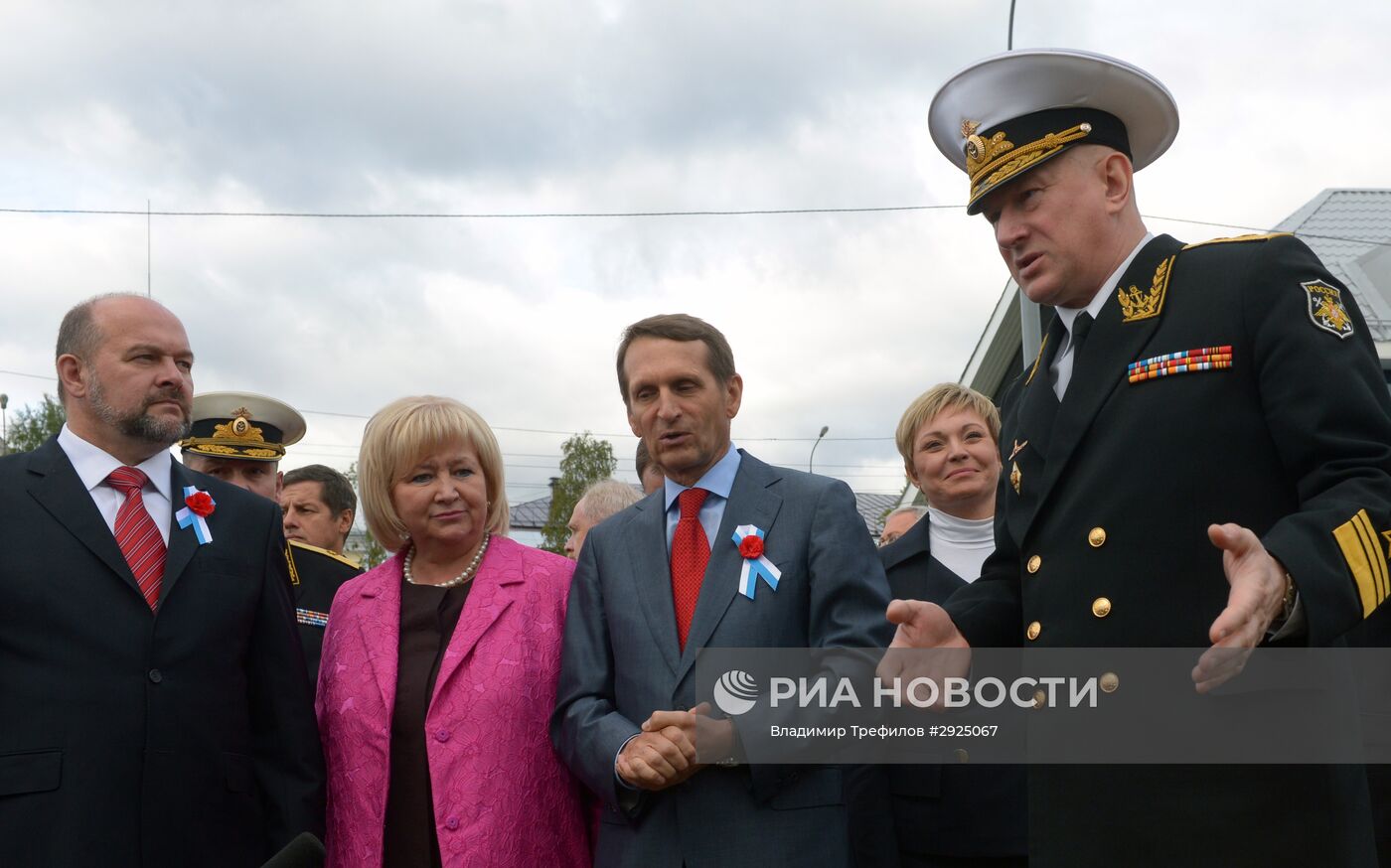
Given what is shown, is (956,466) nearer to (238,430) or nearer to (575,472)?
(238,430)

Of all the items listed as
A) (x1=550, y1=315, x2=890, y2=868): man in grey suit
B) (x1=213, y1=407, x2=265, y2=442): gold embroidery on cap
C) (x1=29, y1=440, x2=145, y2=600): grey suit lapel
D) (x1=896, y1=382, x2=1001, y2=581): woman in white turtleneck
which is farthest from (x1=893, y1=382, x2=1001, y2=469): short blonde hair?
(x1=213, y1=407, x2=265, y2=442): gold embroidery on cap

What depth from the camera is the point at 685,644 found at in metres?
3.22

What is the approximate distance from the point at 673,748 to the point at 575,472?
25.7 metres

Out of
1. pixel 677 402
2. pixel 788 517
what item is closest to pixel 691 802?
pixel 788 517

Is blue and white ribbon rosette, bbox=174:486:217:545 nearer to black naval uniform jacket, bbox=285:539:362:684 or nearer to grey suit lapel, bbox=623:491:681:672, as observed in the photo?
grey suit lapel, bbox=623:491:681:672

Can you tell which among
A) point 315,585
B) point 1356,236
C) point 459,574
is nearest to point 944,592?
point 459,574

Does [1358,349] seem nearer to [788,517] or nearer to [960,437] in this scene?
[788,517]

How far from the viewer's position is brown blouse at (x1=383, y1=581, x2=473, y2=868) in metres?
3.32

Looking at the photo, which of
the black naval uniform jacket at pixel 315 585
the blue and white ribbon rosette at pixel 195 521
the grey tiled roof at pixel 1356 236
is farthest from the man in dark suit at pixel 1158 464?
the grey tiled roof at pixel 1356 236

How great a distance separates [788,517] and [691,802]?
0.78 meters

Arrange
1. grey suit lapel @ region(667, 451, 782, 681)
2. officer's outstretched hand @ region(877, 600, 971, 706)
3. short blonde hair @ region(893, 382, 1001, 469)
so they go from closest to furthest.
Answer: officer's outstretched hand @ region(877, 600, 971, 706), grey suit lapel @ region(667, 451, 782, 681), short blonde hair @ region(893, 382, 1001, 469)

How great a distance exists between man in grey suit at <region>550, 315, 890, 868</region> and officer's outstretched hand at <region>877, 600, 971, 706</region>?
732 mm

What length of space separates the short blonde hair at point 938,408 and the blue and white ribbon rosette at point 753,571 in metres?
1.50

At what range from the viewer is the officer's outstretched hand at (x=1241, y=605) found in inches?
65.5
